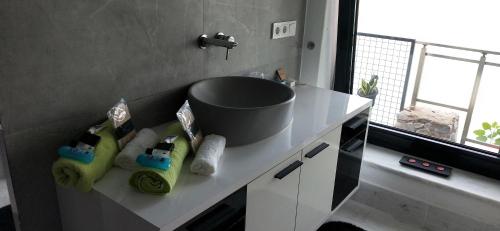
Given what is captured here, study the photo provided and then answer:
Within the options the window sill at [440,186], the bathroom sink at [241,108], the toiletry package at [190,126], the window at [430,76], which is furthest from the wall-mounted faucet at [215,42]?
the window sill at [440,186]

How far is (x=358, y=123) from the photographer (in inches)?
74.9

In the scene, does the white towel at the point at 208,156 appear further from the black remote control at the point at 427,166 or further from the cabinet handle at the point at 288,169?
the black remote control at the point at 427,166

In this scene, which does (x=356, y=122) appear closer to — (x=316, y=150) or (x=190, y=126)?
(x=316, y=150)

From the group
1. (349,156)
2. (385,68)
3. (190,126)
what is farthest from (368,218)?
(190,126)

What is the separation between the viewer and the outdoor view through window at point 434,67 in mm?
2072

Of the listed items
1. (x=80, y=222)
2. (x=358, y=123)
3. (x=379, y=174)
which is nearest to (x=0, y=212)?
(x=80, y=222)

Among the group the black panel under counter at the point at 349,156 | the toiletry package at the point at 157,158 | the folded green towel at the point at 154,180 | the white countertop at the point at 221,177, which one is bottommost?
the black panel under counter at the point at 349,156

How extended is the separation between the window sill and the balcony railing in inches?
9.1

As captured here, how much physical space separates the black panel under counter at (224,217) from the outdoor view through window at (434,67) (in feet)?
4.95

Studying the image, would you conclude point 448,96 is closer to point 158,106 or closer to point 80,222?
point 158,106

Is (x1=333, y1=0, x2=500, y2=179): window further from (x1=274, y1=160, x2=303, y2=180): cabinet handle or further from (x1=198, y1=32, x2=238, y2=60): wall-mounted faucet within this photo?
(x1=274, y1=160, x2=303, y2=180): cabinet handle

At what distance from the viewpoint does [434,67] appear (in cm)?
226

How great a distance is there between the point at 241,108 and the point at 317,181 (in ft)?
1.79

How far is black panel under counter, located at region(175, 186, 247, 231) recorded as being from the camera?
1077 mm
